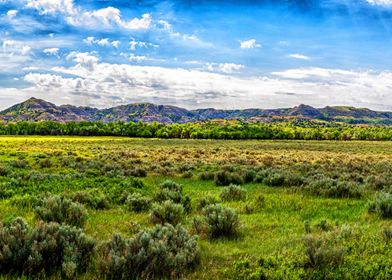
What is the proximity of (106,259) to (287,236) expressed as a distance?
447 centimetres

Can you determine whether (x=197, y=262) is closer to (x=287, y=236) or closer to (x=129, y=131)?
(x=287, y=236)

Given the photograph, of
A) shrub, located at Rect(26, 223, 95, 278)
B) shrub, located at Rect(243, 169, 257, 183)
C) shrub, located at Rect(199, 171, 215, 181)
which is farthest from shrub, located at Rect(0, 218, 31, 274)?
shrub, located at Rect(199, 171, 215, 181)

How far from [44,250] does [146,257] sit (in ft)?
5.85

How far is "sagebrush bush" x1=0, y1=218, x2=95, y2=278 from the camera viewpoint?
582cm

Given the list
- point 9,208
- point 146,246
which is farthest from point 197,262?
point 9,208

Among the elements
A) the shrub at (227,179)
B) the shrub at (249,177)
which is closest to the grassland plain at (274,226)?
the shrub at (227,179)

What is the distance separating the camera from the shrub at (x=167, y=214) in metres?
10.0

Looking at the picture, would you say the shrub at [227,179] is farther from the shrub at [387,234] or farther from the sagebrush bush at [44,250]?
the sagebrush bush at [44,250]

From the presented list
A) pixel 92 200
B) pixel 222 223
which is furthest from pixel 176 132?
pixel 222 223

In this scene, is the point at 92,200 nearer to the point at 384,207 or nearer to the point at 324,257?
the point at 324,257

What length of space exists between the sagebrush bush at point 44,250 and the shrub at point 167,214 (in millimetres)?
Result: 3278

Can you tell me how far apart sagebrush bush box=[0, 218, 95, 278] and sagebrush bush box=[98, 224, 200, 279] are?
0.38 m

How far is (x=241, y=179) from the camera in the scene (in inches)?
812

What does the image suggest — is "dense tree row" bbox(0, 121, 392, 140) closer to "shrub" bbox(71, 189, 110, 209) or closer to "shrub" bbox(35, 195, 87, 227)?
"shrub" bbox(71, 189, 110, 209)
